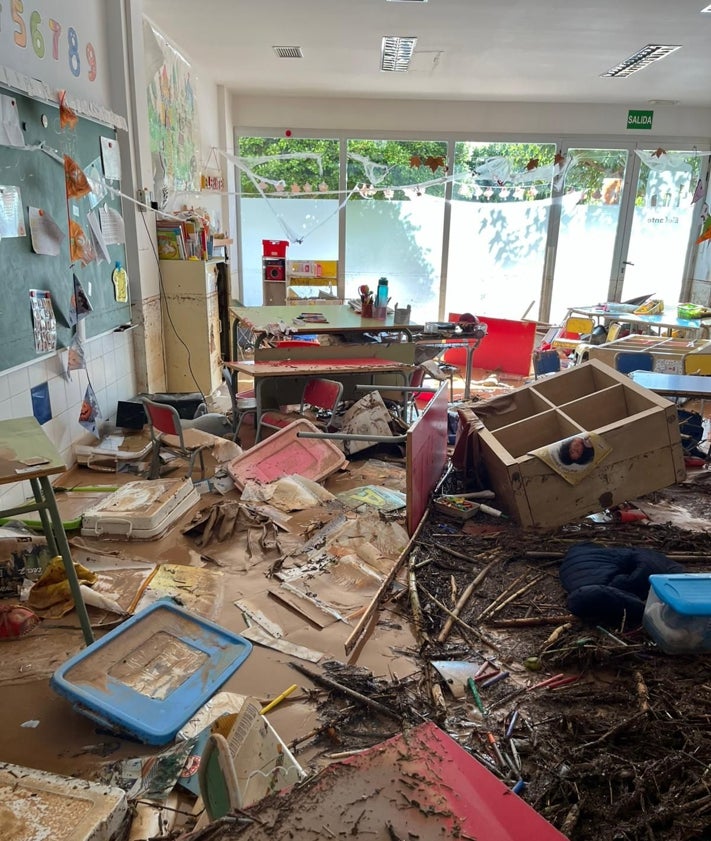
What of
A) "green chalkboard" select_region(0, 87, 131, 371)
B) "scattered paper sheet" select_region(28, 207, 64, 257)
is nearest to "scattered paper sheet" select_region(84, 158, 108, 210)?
"green chalkboard" select_region(0, 87, 131, 371)

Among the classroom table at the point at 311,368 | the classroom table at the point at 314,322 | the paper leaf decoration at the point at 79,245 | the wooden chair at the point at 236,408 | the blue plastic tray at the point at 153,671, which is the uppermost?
the paper leaf decoration at the point at 79,245

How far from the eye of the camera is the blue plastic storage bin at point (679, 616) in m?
2.27

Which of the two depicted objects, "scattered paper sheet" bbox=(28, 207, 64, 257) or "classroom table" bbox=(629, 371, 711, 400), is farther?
"classroom table" bbox=(629, 371, 711, 400)

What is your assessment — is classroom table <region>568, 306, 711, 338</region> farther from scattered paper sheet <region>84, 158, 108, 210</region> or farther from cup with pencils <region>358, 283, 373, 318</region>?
scattered paper sheet <region>84, 158, 108, 210</region>

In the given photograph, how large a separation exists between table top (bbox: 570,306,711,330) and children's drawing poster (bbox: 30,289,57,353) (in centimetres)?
589

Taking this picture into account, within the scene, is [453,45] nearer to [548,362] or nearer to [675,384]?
[548,362]

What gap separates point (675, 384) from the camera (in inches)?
173

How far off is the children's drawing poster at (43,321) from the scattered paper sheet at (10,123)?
0.80m

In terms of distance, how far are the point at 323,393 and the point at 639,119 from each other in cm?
700

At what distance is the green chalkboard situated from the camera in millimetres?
3363

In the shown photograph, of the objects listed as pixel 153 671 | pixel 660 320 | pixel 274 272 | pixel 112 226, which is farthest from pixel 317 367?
pixel 660 320

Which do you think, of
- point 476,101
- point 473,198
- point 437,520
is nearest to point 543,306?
point 473,198

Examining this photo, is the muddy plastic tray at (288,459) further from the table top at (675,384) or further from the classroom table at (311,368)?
the table top at (675,384)

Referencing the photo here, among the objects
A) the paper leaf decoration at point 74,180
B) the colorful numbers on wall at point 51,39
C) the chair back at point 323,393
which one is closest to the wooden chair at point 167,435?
the chair back at point 323,393
